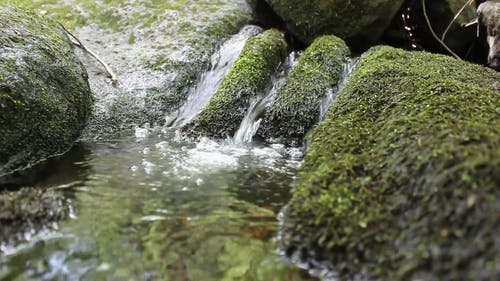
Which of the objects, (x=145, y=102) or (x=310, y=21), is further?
(x=310, y=21)

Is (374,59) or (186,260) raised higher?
(374,59)

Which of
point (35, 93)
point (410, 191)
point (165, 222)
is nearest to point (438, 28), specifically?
point (410, 191)

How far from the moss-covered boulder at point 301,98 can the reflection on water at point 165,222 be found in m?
0.65

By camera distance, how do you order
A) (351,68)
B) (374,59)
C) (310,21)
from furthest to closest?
1. (310,21)
2. (351,68)
3. (374,59)

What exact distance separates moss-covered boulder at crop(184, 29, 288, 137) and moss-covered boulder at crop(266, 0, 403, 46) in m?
1.10

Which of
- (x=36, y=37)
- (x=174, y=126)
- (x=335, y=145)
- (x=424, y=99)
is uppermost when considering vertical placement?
(x=36, y=37)

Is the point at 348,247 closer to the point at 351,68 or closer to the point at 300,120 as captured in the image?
the point at 300,120

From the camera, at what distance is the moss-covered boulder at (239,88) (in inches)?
207

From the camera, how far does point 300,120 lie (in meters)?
5.11

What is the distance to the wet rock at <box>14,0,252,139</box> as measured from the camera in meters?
5.94

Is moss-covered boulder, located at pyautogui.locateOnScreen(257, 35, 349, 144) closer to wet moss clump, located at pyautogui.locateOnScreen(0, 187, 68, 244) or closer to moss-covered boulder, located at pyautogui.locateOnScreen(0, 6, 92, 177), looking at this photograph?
moss-covered boulder, located at pyautogui.locateOnScreen(0, 6, 92, 177)

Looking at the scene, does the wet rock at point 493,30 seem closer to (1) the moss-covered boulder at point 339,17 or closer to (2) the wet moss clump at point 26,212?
(1) the moss-covered boulder at point 339,17

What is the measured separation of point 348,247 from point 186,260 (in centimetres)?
90

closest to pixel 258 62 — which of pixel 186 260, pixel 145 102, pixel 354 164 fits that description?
pixel 145 102
